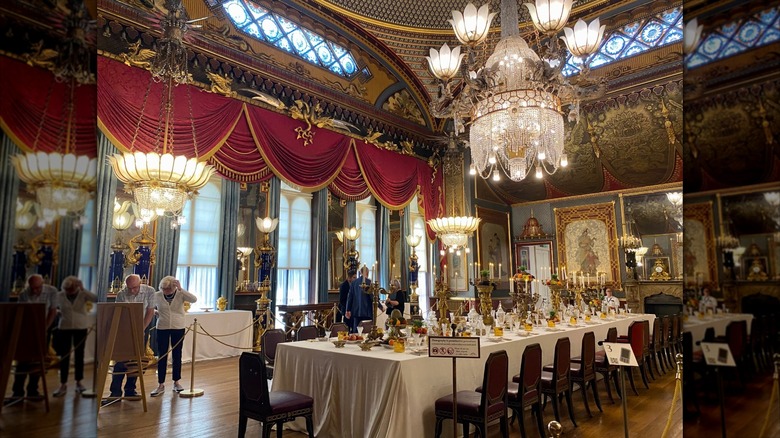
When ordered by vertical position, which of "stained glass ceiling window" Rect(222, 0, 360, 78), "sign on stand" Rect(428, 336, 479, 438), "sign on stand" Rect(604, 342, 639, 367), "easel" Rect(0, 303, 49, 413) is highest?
"stained glass ceiling window" Rect(222, 0, 360, 78)

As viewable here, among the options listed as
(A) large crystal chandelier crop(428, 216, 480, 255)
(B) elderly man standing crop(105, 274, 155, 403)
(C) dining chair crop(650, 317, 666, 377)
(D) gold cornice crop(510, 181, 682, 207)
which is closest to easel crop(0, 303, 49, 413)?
(B) elderly man standing crop(105, 274, 155, 403)

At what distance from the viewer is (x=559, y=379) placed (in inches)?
169

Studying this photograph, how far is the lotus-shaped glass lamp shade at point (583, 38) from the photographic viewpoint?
16.7 ft

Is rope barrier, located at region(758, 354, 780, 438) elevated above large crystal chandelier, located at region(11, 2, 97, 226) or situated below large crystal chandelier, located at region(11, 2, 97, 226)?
below

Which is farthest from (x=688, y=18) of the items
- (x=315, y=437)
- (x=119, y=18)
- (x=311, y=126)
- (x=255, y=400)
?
(x=311, y=126)

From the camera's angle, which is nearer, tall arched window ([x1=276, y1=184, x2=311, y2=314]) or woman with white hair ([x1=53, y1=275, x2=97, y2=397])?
woman with white hair ([x1=53, y1=275, x2=97, y2=397])

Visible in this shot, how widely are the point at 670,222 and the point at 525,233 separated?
3.54 metres

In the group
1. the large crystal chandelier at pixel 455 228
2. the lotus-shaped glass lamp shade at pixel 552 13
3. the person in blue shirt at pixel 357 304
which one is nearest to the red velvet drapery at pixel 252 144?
the large crystal chandelier at pixel 455 228

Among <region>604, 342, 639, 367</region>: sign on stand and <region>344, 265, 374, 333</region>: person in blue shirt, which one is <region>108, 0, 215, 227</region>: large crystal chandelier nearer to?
<region>344, 265, 374, 333</region>: person in blue shirt

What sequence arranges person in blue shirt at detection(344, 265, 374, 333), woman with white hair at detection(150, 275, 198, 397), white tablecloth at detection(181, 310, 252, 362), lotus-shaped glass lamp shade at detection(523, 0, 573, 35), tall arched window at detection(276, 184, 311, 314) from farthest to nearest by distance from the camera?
tall arched window at detection(276, 184, 311, 314) → white tablecloth at detection(181, 310, 252, 362) → person in blue shirt at detection(344, 265, 374, 333) → woman with white hair at detection(150, 275, 198, 397) → lotus-shaped glass lamp shade at detection(523, 0, 573, 35)

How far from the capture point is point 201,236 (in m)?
9.06

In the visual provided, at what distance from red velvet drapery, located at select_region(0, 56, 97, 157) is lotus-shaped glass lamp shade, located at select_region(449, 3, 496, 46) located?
5.14 meters

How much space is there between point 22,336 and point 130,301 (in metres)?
5.46

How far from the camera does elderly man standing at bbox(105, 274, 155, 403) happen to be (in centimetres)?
499
